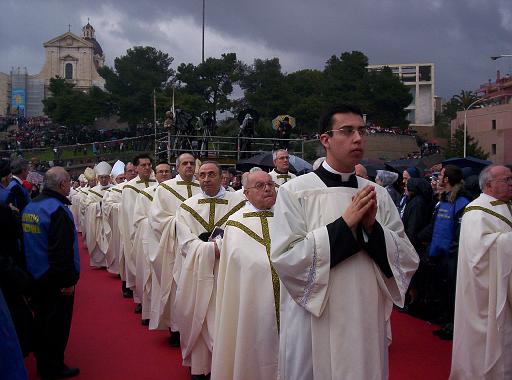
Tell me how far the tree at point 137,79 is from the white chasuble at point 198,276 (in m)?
46.2

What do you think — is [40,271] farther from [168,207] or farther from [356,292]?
[356,292]

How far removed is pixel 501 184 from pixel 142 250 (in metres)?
4.65

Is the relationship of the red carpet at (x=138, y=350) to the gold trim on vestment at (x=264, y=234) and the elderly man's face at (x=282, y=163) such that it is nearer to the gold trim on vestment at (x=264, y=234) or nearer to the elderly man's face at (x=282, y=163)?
the gold trim on vestment at (x=264, y=234)

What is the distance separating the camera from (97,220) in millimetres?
13008

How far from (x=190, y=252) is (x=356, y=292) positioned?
8.73 ft

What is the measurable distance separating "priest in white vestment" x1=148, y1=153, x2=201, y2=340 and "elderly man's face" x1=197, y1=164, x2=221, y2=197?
2.96 ft

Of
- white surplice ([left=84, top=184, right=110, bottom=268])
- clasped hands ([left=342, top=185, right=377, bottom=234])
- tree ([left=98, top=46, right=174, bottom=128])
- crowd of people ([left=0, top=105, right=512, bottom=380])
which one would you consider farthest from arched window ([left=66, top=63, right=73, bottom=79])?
clasped hands ([left=342, top=185, right=377, bottom=234])

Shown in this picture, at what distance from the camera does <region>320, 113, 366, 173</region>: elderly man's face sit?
10.8 ft

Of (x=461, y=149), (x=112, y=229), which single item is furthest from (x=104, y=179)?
(x=461, y=149)

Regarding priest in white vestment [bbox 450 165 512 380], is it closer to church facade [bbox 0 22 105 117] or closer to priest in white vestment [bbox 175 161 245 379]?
priest in white vestment [bbox 175 161 245 379]

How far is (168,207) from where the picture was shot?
6.80 meters

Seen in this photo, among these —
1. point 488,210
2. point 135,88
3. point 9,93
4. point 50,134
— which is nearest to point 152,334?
point 488,210

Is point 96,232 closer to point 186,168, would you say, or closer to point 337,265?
point 186,168

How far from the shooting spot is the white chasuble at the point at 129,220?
8.93 m
